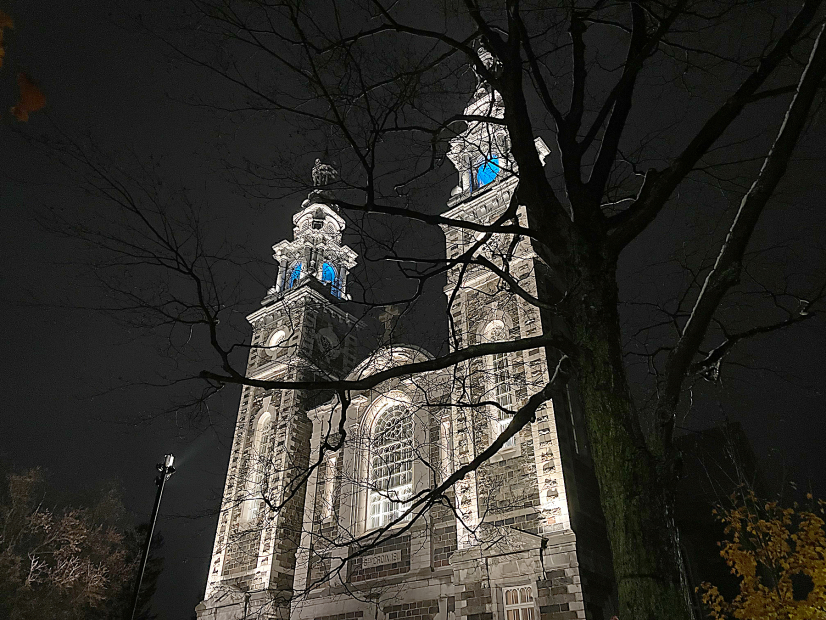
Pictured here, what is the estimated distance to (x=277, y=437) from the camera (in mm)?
19859

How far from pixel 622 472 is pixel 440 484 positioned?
5269 millimetres

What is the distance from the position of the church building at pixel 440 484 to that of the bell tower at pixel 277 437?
0.26 feet

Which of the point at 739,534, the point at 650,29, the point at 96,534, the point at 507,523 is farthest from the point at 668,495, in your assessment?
the point at 96,534

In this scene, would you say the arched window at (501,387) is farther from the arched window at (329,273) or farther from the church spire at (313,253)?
the arched window at (329,273)

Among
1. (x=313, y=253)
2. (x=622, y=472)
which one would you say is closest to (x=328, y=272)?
(x=313, y=253)

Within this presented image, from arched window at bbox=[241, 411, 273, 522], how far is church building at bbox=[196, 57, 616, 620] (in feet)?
0.24

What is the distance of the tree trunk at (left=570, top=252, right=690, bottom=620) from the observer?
3.82 m

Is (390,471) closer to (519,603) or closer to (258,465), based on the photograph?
(519,603)

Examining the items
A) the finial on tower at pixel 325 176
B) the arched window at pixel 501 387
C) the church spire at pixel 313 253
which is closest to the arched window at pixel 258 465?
the church spire at pixel 313 253

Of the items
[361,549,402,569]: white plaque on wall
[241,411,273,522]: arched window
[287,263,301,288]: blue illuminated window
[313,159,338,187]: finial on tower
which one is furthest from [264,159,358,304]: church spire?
[313,159,338,187]: finial on tower

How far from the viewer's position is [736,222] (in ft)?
15.3

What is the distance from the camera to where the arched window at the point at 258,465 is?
62.4 ft

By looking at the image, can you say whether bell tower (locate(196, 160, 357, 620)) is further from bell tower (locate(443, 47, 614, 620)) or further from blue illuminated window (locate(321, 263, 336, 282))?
bell tower (locate(443, 47, 614, 620))

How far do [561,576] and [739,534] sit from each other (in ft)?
25.7
